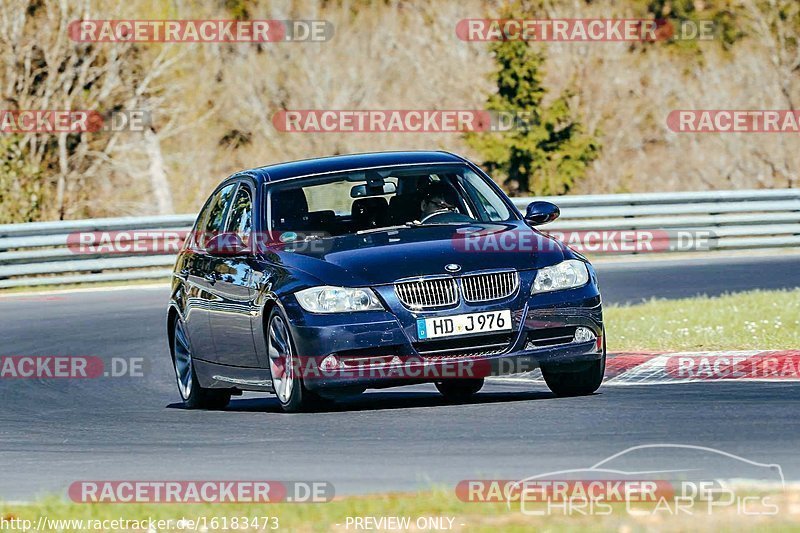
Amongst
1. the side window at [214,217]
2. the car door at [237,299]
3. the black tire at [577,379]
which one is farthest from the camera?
the side window at [214,217]

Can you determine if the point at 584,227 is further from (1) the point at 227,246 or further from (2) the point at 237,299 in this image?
(2) the point at 237,299

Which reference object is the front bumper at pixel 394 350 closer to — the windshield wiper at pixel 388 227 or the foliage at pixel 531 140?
the windshield wiper at pixel 388 227

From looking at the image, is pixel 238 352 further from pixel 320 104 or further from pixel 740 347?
pixel 320 104

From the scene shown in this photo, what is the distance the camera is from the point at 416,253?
10.0 metres

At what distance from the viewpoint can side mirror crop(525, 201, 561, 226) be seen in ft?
36.4

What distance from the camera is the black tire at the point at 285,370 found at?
10.0 metres

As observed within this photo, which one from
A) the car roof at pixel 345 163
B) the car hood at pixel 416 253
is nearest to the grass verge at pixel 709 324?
the car roof at pixel 345 163

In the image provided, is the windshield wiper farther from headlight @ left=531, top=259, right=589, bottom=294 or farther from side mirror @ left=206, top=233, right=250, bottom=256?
headlight @ left=531, top=259, right=589, bottom=294

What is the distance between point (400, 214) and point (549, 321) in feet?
4.99

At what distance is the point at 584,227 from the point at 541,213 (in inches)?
602

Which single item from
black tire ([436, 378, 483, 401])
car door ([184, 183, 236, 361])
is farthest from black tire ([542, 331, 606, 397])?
car door ([184, 183, 236, 361])

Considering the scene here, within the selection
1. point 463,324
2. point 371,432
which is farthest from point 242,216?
point 371,432

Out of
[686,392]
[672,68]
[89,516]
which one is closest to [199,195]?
[672,68]

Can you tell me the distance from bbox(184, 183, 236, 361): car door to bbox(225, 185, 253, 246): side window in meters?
0.24
